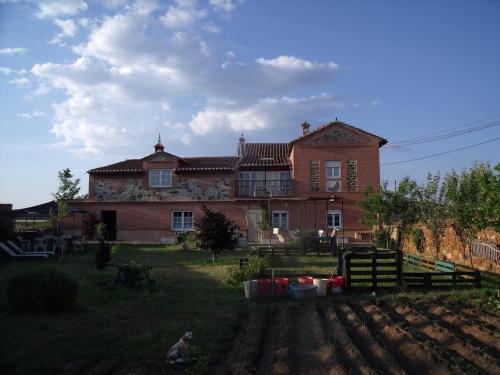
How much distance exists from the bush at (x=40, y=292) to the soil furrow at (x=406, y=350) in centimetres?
566

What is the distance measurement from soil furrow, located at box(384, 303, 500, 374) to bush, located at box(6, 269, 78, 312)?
6212mm

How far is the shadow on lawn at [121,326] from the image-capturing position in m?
5.68

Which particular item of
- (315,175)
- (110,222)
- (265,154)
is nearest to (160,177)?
(110,222)

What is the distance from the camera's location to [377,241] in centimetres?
2081

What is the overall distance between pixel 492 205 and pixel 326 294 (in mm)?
4230

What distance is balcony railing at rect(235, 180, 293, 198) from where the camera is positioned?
86.0 feet

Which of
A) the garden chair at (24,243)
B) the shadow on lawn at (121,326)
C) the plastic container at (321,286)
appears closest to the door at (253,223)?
the garden chair at (24,243)

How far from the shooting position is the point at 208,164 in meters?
27.8

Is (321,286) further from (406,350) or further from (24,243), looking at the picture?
(24,243)

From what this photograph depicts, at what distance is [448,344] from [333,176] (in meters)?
20.0

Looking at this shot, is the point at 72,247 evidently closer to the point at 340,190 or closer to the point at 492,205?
the point at 340,190

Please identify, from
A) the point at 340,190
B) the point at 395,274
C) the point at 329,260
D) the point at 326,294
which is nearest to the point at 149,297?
the point at 326,294

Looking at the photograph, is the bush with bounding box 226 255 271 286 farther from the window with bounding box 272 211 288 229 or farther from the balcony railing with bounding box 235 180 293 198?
the balcony railing with bounding box 235 180 293 198

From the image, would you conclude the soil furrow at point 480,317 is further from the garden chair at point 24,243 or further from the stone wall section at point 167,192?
the stone wall section at point 167,192
